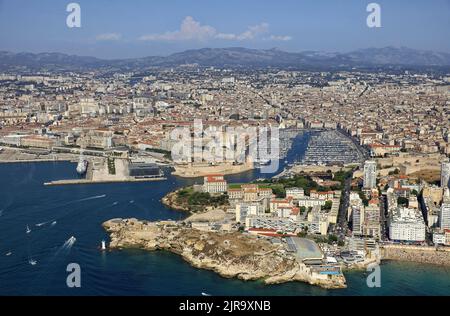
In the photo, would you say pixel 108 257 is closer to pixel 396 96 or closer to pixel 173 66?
pixel 396 96

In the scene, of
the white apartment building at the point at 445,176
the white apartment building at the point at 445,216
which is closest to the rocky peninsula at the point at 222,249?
the white apartment building at the point at 445,216

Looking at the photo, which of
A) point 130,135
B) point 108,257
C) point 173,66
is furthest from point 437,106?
point 173,66

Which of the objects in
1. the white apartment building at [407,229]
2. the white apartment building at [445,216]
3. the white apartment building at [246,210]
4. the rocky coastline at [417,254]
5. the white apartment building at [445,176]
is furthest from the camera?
the white apartment building at [445,176]

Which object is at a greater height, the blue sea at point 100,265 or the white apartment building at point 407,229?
the white apartment building at point 407,229

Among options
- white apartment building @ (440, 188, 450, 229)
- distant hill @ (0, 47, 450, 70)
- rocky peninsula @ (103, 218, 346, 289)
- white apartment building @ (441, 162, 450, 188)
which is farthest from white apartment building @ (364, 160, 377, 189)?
distant hill @ (0, 47, 450, 70)

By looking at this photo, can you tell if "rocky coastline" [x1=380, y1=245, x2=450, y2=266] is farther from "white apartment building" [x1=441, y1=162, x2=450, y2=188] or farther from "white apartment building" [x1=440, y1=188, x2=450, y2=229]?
"white apartment building" [x1=441, y1=162, x2=450, y2=188]

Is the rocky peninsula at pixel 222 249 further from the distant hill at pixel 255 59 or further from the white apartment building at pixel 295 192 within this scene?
the distant hill at pixel 255 59
